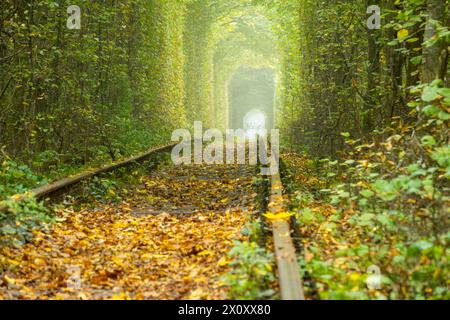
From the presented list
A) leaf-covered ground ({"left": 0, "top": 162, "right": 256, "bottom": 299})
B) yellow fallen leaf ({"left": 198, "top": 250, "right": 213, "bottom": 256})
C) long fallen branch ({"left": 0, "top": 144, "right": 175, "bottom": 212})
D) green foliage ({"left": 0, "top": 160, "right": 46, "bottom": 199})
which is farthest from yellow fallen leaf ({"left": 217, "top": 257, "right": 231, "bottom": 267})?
green foliage ({"left": 0, "top": 160, "right": 46, "bottom": 199})

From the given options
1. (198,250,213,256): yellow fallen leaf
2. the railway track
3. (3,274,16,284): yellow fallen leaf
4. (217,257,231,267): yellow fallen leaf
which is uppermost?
the railway track

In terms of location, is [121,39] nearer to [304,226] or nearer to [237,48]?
[304,226]

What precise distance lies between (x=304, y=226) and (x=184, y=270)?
1490 mm

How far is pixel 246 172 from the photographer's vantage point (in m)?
12.3

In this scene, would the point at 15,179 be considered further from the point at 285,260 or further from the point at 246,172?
the point at 246,172

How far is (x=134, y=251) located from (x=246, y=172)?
6.49 metres

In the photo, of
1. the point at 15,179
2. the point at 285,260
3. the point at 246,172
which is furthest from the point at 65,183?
the point at 246,172

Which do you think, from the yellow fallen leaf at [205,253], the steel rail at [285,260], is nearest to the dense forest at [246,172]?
the yellow fallen leaf at [205,253]

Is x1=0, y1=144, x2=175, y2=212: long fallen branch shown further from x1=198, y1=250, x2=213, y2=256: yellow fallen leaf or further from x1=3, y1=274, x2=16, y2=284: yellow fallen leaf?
x1=198, y1=250, x2=213, y2=256: yellow fallen leaf

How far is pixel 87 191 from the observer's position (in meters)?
8.80

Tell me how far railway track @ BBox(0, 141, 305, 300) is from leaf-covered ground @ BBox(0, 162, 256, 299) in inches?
2.5

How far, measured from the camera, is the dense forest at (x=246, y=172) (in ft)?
15.1

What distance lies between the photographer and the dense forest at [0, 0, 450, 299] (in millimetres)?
4590

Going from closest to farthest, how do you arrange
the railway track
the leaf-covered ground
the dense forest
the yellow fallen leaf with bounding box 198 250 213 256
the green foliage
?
the railway track → the dense forest → the leaf-covered ground → the yellow fallen leaf with bounding box 198 250 213 256 → the green foliage
